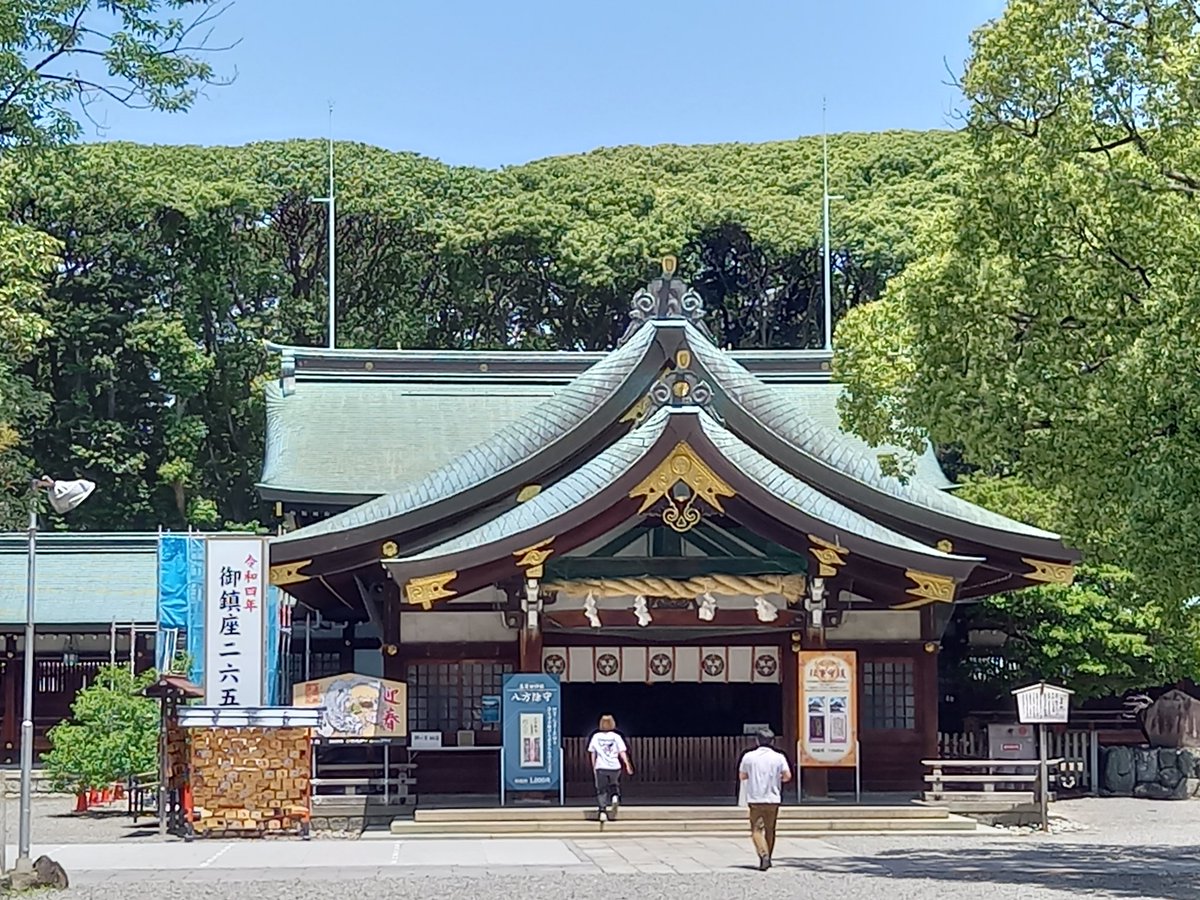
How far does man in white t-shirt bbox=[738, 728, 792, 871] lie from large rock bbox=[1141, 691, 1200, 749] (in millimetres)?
12310

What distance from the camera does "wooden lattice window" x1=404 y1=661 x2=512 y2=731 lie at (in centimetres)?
2222

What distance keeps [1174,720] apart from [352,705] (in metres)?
13.1

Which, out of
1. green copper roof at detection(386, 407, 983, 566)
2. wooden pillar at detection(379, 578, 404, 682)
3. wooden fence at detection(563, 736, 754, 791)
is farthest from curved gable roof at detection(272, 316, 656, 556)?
Answer: wooden fence at detection(563, 736, 754, 791)

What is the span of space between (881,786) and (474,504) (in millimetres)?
6672

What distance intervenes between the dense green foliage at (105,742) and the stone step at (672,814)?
18.0 ft

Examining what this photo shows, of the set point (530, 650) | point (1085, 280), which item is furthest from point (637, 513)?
point (1085, 280)

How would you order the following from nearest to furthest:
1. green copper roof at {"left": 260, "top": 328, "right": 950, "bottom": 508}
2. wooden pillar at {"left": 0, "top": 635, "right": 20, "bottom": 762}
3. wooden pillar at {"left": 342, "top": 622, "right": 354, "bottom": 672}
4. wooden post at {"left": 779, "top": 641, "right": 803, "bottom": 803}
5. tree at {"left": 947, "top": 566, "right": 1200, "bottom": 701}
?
wooden post at {"left": 779, "top": 641, "right": 803, "bottom": 803} < tree at {"left": 947, "top": 566, "right": 1200, "bottom": 701} < green copper roof at {"left": 260, "top": 328, "right": 950, "bottom": 508} < wooden pillar at {"left": 342, "top": 622, "right": 354, "bottom": 672} < wooden pillar at {"left": 0, "top": 635, "right": 20, "bottom": 762}

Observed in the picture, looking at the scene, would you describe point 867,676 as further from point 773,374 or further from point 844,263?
point 844,263

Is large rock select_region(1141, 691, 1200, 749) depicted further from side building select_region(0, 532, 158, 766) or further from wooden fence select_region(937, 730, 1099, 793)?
side building select_region(0, 532, 158, 766)

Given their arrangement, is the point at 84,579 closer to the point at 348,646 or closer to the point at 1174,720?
the point at 348,646

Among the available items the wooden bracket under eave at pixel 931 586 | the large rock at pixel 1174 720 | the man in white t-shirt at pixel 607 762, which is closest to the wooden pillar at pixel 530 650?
the man in white t-shirt at pixel 607 762

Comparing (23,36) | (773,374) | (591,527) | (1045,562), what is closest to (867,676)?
(1045,562)

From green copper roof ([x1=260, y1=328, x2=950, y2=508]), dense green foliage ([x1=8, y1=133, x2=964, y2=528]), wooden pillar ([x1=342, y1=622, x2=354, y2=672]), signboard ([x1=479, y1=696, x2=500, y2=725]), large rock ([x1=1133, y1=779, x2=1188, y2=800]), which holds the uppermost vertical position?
dense green foliage ([x1=8, y1=133, x2=964, y2=528])

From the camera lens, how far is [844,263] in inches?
1924
